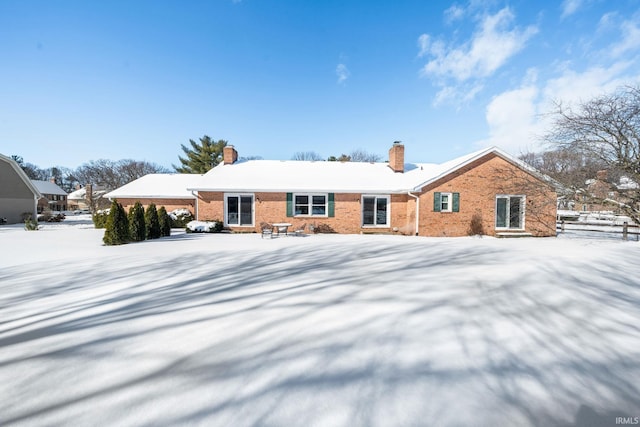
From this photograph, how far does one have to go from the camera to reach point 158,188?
2092 cm

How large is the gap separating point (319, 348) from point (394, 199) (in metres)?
13.9

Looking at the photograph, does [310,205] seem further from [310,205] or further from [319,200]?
[319,200]

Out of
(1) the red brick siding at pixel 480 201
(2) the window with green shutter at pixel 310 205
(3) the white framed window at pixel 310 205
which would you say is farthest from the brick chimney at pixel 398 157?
(3) the white framed window at pixel 310 205

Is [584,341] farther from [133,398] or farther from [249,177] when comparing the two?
[249,177]

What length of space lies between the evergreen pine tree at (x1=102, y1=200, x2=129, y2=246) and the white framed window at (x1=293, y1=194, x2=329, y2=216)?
8421 millimetres

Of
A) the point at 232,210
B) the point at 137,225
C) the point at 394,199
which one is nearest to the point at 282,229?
the point at 232,210

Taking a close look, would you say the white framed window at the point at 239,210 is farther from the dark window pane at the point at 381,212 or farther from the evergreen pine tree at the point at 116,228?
the dark window pane at the point at 381,212

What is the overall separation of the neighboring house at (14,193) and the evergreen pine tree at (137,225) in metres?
21.5

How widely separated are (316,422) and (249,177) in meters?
16.2

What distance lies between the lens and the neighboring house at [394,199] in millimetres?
14602

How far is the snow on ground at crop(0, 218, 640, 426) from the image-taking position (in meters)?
2.26

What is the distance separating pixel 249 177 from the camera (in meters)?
17.1

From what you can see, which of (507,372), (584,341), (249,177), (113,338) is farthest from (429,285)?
(249,177)

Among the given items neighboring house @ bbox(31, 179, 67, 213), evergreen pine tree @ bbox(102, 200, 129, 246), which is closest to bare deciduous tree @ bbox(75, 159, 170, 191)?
neighboring house @ bbox(31, 179, 67, 213)
